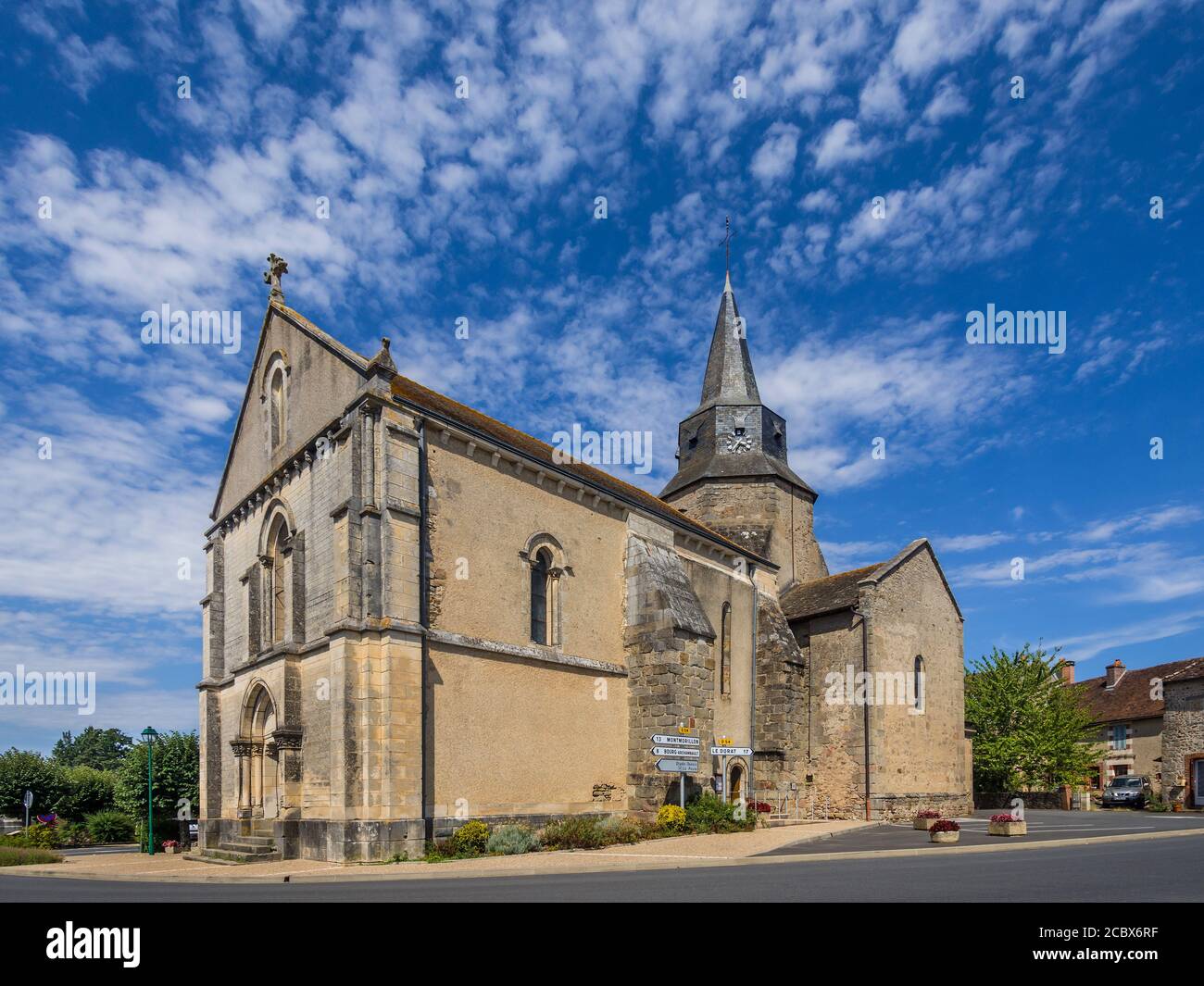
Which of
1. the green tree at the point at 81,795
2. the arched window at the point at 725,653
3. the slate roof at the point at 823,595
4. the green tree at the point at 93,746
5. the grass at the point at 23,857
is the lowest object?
the green tree at the point at 93,746

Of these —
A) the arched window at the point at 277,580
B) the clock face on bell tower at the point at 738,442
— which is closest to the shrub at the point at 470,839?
the arched window at the point at 277,580

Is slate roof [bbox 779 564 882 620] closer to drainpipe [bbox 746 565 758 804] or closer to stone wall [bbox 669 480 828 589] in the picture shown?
stone wall [bbox 669 480 828 589]

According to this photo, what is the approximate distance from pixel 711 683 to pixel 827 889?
1331cm

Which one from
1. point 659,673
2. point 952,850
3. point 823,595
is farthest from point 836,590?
point 952,850

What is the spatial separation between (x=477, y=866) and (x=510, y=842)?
107 inches

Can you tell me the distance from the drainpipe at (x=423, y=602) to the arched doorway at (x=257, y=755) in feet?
15.6

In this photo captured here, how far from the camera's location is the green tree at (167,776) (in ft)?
107

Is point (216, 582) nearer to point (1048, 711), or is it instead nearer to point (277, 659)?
point (277, 659)

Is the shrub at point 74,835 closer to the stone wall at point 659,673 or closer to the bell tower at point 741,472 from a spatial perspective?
the stone wall at point 659,673

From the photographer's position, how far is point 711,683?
2388 cm

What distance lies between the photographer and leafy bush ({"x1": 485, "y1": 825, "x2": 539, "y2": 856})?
58.0 ft

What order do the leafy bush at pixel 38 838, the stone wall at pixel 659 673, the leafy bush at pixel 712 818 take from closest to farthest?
the leafy bush at pixel 712 818
the stone wall at pixel 659 673
the leafy bush at pixel 38 838
